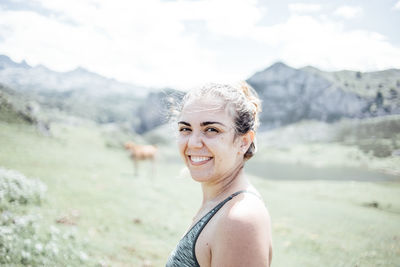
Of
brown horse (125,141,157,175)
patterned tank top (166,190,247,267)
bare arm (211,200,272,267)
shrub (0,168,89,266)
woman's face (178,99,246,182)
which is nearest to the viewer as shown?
bare arm (211,200,272,267)

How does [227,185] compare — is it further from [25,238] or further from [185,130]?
[25,238]

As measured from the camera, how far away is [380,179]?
580 cm

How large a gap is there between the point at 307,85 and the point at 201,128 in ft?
684

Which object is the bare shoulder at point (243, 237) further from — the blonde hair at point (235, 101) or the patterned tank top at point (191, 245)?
the blonde hair at point (235, 101)

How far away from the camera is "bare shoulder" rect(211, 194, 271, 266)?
2012 millimetres

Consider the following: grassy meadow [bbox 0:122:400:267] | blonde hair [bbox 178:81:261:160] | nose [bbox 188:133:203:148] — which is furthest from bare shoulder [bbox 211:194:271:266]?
grassy meadow [bbox 0:122:400:267]

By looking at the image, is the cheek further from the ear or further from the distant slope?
the distant slope

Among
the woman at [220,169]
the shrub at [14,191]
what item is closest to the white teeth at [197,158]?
the woman at [220,169]

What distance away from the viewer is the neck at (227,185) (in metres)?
2.81

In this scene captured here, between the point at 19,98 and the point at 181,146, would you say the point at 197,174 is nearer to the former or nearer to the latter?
the point at 181,146

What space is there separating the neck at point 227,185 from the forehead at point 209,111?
2.12ft

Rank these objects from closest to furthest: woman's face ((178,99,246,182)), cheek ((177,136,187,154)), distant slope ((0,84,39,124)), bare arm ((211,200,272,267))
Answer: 1. bare arm ((211,200,272,267))
2. woman's face ((178,99,246,182))
3. cheek ((177,136,187,154))
4. distant slope ((0,84,39,124))

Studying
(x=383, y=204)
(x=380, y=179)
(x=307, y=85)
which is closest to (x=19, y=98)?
(x=380, y=179)

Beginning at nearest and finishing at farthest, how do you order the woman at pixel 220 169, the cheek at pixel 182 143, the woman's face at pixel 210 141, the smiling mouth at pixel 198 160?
1. the woman at pixel 220 169
2. the woman's face at pixel 210 141
3. the smiling mouth at pixel 198 160
4. the cheek at pixel 182 143
